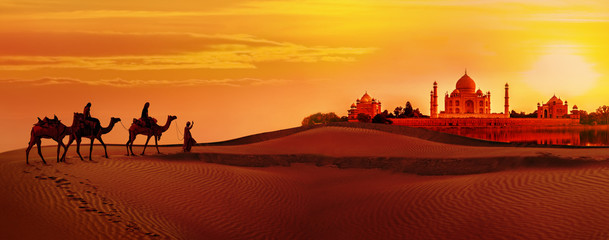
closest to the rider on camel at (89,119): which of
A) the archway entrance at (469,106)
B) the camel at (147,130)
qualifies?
the camel at (147,130)

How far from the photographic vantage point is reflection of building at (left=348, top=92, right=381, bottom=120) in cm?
11812

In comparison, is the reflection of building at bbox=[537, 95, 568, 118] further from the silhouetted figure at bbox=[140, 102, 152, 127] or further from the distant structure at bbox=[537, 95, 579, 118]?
the silhouetted figure at bbox=[140, 102, 152, 127]

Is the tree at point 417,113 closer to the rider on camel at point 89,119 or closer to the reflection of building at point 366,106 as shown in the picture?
the reflection of building at point 366,106

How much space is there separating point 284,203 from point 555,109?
391ft

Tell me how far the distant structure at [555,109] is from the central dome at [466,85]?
20666mm

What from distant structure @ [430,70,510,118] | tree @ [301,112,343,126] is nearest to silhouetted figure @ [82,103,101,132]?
tree @ [301,112,343,126]

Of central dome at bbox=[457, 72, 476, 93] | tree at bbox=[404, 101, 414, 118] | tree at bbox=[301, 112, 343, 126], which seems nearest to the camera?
tree at bbox=[301, 112, 343, 126]

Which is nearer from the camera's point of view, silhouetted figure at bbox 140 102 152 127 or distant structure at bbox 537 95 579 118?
silhouetted figure at bbox 140 102 152 127

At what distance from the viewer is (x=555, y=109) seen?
125 metres

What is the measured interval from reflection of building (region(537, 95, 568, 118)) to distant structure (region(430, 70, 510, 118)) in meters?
16.3

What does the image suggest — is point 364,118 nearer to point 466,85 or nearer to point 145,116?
point 466,85

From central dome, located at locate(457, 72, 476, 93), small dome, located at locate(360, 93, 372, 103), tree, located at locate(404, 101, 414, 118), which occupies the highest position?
central dome, located at locate(457, 72, 476, 93)

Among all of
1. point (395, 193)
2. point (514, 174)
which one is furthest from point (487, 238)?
point (514, 174)

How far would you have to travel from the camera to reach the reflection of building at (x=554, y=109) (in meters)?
123
